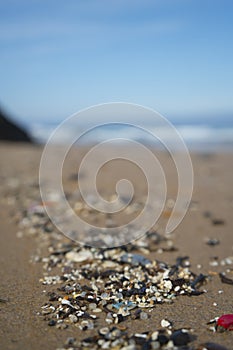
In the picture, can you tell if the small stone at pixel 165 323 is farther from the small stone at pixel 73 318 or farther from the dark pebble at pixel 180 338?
the small stone at pixel 73 318

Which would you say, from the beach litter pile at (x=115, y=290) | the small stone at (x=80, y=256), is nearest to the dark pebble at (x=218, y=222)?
the beach litter pile at (x=115, y=290)

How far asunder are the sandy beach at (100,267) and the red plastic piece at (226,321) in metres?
0.04

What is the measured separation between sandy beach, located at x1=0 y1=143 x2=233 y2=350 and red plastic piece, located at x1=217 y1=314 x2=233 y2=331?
0.04m

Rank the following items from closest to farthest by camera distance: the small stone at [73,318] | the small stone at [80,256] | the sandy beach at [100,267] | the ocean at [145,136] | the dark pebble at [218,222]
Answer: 1. the sandy beach at [100,267]
2. the small stone at [73,318]
3. the small stone at [80,256]
4. the dark pebble at [218,222]
5. the ocean at [145,136]

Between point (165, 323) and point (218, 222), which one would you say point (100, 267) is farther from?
point (218, 222)

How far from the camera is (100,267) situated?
9.73 ft

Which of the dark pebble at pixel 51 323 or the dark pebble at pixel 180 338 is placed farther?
the dark pebble at pixel 51 323

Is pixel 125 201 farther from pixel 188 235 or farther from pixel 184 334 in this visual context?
pixel 184 334

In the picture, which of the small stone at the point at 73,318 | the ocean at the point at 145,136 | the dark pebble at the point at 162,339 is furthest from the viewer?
the ocean at the point at 145,136

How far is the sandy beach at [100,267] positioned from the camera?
2.08 meters

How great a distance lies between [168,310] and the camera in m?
2.34

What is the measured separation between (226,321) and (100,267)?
109 cm

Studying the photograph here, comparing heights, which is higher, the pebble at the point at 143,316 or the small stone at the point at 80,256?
the small stone at the point at 80,256

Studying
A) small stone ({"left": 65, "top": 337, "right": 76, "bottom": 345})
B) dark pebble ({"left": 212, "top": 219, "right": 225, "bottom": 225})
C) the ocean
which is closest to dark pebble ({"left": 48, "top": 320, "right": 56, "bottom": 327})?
small stone ({"left": 65, "top": 337, "right": 76, "bottom": 345})
